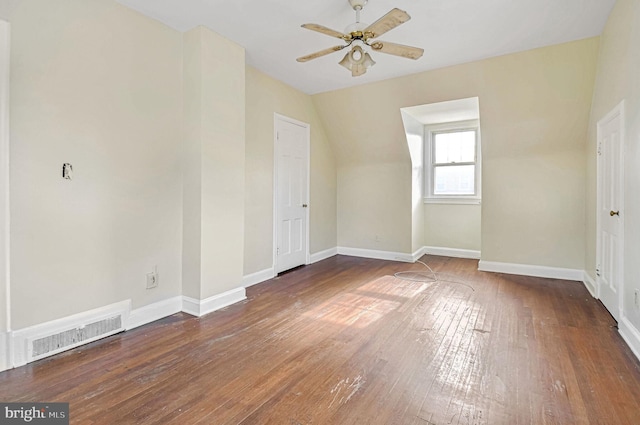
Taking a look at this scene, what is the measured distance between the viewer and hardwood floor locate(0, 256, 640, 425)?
1.75 metres

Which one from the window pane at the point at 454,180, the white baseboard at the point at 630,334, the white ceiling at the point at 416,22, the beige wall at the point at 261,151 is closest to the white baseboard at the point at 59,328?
the beige wall at the point at 261,151

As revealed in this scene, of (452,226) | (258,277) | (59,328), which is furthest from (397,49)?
(452,226)

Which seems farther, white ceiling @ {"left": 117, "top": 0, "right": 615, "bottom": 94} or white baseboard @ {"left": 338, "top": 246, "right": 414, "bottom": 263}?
white baseboard @ {"left": 338, "top": 246, "right": 414, "bottom": 263}

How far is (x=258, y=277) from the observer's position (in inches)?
166

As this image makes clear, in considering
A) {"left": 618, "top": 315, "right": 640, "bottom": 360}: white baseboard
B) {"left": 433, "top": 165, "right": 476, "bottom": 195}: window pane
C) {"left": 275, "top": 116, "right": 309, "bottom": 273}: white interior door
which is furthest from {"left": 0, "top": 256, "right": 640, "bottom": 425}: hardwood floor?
{"left": 433, "top": 165, "right": 476, "bottom": 195}: window pane

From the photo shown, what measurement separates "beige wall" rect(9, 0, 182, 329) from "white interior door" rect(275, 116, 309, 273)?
1.62m

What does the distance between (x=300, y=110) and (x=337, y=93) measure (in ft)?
2.01

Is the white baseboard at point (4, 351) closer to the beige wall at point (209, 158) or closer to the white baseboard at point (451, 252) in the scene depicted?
the beige wall at point (209, 158)

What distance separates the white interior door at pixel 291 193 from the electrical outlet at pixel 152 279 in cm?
180

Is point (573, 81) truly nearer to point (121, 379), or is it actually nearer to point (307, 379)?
point (307, 379)

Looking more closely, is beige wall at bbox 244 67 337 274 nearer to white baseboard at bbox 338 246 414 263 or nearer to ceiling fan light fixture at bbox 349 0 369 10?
ceiling fan light fixture at bbox 349 0 369 10

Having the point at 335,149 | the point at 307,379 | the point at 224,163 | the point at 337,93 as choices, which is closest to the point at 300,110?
the point at 337,93

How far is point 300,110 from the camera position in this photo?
496 cm

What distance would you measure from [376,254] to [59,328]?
4.47 meters
